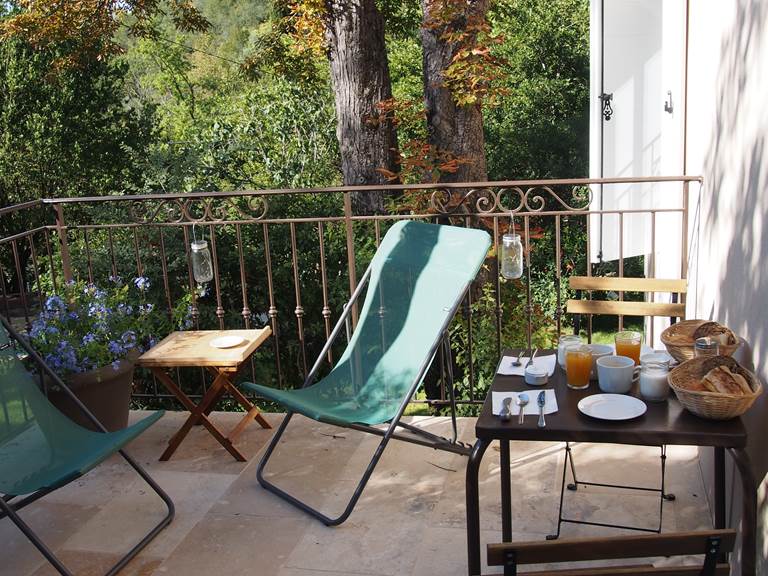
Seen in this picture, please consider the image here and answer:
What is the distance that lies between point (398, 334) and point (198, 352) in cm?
95

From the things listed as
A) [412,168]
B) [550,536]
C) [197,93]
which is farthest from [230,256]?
[197,93]

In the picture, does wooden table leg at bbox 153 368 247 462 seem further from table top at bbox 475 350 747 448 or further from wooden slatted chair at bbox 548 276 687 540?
table top at bbox 475 350 747 448

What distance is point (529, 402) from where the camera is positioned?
2.58 metres

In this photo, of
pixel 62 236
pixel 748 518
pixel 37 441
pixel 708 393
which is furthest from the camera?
pixel 62 236

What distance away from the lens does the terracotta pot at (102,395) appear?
12.6ft

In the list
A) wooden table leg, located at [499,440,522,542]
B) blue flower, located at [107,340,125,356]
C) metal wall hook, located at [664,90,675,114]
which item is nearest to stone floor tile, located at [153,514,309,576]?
wooden table leg, located at [499,440,522,542]

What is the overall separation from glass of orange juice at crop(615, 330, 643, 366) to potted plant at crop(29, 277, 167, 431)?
2335mm

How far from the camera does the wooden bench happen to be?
3.49 meters

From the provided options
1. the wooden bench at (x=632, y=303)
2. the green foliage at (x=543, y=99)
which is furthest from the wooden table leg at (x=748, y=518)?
the green foliage at (x=543, y=99)

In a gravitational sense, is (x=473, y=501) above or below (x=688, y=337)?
below

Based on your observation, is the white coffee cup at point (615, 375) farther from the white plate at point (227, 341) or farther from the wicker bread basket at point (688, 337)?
the white plate at point (227, 341)

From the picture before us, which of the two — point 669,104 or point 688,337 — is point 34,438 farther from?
point 669,104

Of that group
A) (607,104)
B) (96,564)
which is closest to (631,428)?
(96,564)

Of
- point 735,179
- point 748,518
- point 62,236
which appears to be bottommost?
point 748,518
